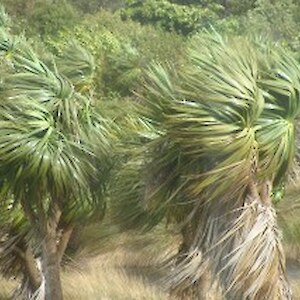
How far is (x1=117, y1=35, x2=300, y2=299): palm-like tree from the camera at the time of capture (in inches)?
249

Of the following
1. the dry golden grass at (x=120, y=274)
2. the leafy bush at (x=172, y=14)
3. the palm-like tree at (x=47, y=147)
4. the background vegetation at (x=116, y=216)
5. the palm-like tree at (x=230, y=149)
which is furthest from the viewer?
the leafy bush at (x=172, y=14)

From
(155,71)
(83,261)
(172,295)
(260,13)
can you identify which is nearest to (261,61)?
(155,71)

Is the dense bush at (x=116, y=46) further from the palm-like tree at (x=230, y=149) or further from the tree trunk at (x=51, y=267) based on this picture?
the palm-like tree at (x=230, y=149)

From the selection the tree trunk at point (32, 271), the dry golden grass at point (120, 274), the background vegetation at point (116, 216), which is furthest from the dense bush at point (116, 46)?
the tree trunk at point (32, 271)

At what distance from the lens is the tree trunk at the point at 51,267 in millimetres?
8781

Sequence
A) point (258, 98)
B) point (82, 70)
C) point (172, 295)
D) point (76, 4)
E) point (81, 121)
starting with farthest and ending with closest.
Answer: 1. point (76, 4)
2. point (82, 70)
3. point (81, 121)
4. point (172, 295)
5. point (258, 98)

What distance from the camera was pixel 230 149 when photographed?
248 inches

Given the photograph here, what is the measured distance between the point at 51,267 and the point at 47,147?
1882mm

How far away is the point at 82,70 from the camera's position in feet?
36.7

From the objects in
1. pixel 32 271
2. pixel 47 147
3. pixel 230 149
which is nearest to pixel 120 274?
pixel 32 271

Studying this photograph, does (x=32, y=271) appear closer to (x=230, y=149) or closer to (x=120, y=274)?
(x=120, y=274)

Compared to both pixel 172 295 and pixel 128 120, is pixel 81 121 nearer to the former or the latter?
pixel 128 120

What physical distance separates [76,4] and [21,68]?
A: 33.9 meters

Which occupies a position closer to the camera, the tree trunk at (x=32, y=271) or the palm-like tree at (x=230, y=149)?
the palm-like tree at (x=230, y=149)
